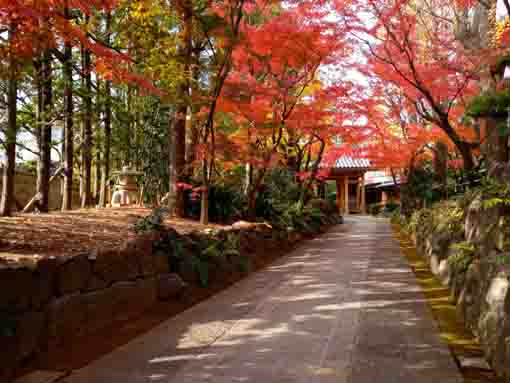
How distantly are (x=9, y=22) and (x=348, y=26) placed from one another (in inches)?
255

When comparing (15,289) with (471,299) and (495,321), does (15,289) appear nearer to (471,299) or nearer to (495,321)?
(495,321)

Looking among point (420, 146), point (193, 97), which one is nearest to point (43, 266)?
point (193, 97)

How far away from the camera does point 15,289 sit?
3.07 meters

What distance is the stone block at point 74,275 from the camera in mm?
3588

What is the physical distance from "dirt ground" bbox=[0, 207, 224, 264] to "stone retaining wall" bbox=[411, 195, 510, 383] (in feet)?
12.3

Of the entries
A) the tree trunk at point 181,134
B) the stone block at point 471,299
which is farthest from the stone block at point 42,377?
the tree trunk at point 181,134

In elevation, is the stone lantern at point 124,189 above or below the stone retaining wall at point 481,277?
above

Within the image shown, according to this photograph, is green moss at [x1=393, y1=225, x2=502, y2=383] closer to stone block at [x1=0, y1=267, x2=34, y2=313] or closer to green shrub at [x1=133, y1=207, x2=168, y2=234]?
stone block at [x1=0, y1=267, x2=34, y2=313]

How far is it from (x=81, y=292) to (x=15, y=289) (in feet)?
2.63

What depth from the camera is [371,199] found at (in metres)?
31.0

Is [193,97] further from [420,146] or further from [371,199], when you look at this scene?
[371,199]

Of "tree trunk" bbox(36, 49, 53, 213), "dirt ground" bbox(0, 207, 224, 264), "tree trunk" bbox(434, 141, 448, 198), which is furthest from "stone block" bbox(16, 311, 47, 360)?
"tree trunk" bbox(434, 141, 448, 198)

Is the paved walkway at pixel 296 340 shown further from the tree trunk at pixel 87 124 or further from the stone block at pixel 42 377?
the tree trunk at pixel 87 124

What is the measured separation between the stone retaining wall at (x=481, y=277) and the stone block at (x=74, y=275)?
3409mm
